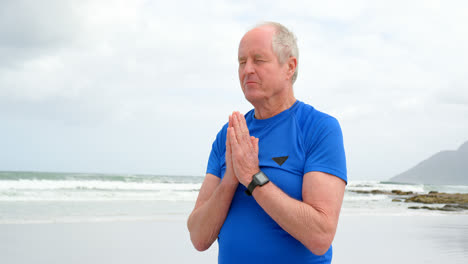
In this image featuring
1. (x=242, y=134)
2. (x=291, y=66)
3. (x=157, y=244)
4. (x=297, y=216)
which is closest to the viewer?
(x=297, y=216)

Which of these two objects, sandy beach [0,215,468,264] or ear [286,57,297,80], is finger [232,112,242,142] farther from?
sandy beach [0,215,468,264]

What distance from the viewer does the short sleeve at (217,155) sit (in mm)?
1803

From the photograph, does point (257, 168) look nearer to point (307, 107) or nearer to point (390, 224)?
point (307, 107)

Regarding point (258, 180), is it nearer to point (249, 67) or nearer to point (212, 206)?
point (212, 206)

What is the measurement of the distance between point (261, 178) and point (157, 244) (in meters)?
5.21

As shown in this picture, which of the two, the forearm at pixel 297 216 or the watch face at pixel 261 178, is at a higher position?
the watch face at pixel 261 178

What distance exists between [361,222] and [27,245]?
21.1 feet

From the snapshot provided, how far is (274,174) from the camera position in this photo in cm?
155

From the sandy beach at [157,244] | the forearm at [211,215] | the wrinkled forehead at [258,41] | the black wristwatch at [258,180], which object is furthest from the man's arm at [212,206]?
the sandy beach at [157,244]

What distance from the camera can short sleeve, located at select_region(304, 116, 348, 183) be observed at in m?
1.49

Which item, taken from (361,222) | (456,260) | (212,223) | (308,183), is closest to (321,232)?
(308,183)

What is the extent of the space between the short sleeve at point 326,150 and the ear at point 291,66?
21cm

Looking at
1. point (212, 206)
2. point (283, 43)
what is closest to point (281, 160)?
point (212, 206)

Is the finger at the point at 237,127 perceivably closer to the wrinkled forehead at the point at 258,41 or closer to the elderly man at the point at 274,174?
the elderly man at the point at 274,174
